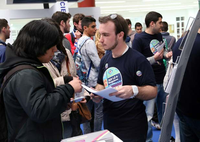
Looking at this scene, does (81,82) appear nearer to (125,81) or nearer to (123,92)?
(123,92)

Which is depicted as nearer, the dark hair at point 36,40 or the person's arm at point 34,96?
the person's arm at point 34,96

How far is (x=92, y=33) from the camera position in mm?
3727

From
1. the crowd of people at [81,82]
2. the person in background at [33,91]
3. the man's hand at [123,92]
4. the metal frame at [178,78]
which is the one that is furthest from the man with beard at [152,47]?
the person in background at [33,91]

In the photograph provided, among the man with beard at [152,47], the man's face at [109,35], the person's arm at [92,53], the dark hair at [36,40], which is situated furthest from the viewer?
the man with beard at [152,47]

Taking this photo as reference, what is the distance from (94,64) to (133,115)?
5.11 feet

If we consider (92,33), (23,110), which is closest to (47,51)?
(23,110)

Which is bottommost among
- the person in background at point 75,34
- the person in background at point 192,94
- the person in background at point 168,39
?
the person in background at point 192,94

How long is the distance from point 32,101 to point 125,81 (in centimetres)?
91

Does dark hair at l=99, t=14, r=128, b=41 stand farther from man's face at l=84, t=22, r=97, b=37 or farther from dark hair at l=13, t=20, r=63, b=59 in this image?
man's face at l=84, t=22, r=97, b=37

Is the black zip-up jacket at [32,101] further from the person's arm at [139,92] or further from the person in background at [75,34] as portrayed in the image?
the person in background at [75,34]

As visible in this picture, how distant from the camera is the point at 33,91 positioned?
127 cm

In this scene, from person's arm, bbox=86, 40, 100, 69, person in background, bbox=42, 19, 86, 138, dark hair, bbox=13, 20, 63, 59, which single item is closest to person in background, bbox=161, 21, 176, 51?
person's arm, bbox=86, 40, 100, 69

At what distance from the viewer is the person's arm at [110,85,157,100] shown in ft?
5.81

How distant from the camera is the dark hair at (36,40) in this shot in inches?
54.1
